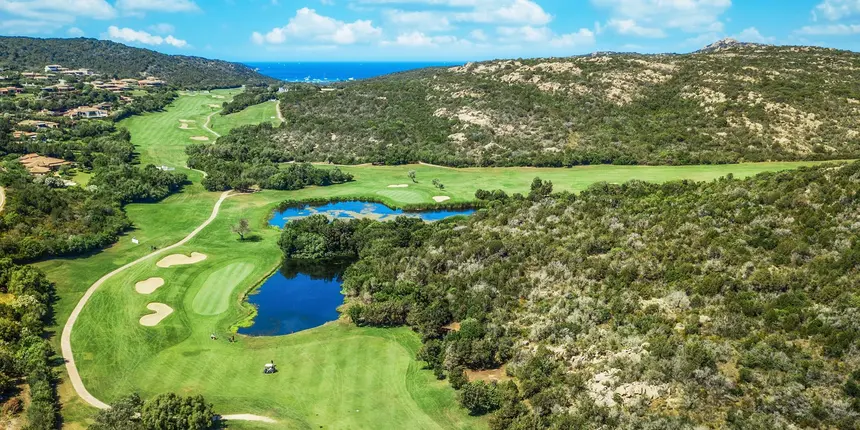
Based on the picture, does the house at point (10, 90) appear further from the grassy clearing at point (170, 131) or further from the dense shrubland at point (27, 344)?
the dense shrubland at point (27, 344)

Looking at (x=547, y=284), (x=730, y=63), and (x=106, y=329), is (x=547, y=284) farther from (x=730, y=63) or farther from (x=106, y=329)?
(x=730, y=63)

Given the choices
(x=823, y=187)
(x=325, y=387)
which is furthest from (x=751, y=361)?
(x=325, y=387)

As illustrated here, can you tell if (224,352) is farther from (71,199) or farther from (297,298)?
(71,199)

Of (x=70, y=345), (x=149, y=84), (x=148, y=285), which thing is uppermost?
(x=149, y=84)

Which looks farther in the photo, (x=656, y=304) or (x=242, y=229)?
(x=242, y=229)

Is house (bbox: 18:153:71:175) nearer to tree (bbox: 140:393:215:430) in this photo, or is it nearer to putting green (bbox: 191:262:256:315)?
putting green (bbox: 191:262:256:315)

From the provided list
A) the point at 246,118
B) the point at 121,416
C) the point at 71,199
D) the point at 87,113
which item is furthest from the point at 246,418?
the point at 87,113
